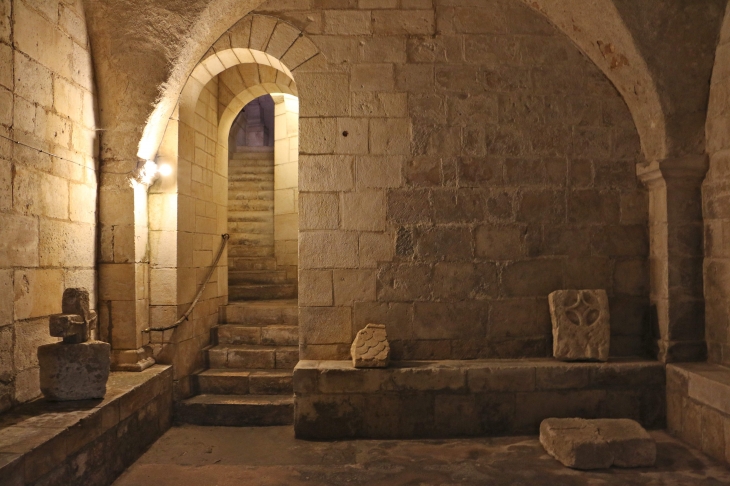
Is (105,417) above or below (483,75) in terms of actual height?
below

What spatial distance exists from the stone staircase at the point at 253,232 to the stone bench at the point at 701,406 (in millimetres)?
4302

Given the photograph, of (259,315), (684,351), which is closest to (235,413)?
(259,315)

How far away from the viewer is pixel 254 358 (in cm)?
463

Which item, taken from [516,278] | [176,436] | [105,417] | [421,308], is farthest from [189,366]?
[516,278]

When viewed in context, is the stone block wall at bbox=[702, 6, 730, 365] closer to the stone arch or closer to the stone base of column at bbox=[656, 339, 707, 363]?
the stone base of column at bbox=[656, 339, 707, 363]

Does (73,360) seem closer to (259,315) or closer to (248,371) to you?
(248,371)

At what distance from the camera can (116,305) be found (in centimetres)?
389

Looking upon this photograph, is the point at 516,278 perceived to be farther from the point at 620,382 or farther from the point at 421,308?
the point at 620,382

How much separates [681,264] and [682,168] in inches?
29.4

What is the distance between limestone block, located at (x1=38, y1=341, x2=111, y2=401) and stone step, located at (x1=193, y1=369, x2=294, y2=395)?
4.54 ft

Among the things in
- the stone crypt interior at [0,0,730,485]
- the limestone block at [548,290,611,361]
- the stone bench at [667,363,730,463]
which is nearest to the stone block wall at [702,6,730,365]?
the stone crypt interior at [0,0,730,485]

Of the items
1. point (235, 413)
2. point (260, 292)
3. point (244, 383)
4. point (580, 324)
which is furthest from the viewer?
point (260, 292)

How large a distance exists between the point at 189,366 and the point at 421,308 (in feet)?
7.09

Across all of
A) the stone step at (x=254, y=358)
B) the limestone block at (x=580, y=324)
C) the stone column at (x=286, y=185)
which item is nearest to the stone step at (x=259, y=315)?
the stone step at (x=254, y=358)
